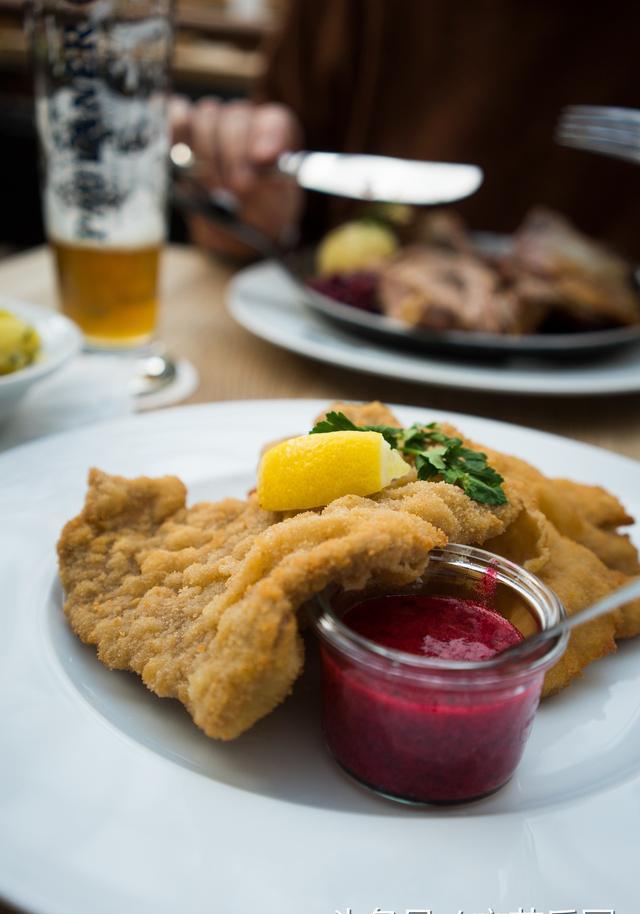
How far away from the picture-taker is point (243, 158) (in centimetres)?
396

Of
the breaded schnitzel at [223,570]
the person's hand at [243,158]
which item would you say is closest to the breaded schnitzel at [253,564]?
the breaded schnitzel at [223,570]

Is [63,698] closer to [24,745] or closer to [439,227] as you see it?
[24,745]

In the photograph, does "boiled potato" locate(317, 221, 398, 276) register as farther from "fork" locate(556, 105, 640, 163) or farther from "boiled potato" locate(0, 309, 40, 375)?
"boiled potato" locate(0, 309, 40, 375)

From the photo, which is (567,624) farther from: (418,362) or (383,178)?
(383,178)

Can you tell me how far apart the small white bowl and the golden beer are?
212mm

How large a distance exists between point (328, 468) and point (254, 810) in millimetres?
555

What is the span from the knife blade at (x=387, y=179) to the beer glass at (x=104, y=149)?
2.80 ft

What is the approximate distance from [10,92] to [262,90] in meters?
5.46

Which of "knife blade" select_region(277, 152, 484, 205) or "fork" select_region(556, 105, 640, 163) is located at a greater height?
"fork" select_region(556, 105, 640, 163)

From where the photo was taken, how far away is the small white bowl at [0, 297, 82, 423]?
2043 millimetres

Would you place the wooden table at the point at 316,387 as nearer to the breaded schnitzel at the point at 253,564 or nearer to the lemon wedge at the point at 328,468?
the breaded schnitzel at the point at 253,564

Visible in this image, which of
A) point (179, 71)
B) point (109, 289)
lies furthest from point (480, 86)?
point (179, 71)

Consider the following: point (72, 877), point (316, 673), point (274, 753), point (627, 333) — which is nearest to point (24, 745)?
point (72, 877)

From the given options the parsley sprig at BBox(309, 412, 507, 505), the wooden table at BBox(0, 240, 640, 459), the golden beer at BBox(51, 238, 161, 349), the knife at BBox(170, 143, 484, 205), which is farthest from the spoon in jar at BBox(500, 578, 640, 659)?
the knife at BBox(170, 143, 484, 205)
